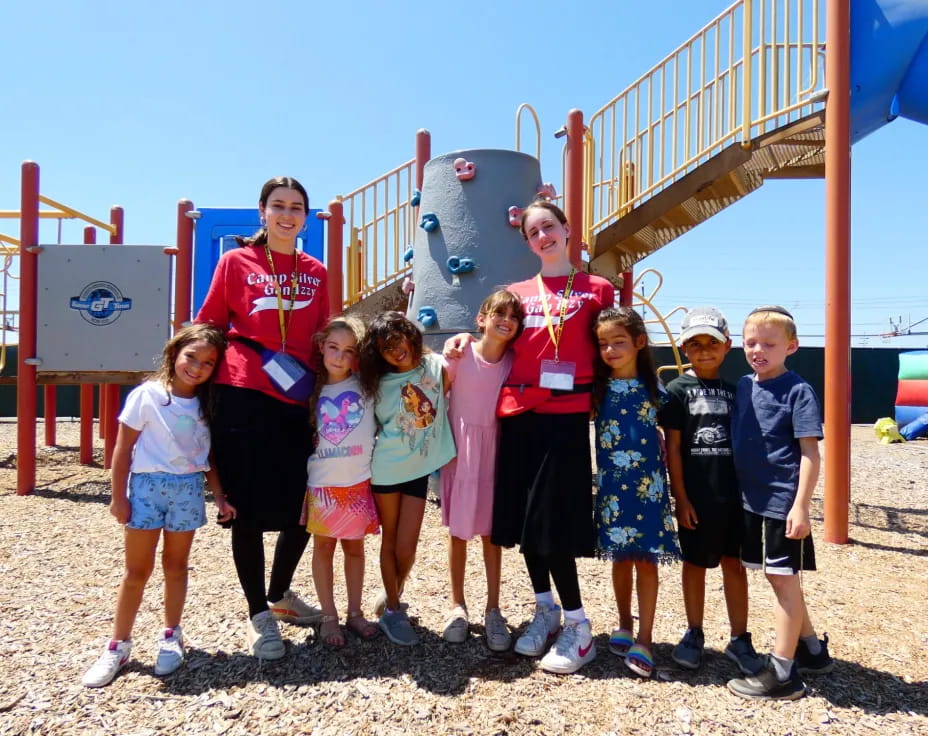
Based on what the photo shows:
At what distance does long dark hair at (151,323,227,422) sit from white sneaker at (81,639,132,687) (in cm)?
90

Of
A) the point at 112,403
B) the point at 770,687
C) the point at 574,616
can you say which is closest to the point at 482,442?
the point at 574,616

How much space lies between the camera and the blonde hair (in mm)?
2369

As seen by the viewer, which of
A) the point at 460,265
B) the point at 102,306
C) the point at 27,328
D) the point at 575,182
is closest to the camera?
the point at 460,265

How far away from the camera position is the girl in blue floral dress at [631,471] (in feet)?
8.03

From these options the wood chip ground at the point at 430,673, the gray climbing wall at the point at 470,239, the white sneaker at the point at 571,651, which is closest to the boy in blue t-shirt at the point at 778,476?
the wood chip ground at the point at 430,673

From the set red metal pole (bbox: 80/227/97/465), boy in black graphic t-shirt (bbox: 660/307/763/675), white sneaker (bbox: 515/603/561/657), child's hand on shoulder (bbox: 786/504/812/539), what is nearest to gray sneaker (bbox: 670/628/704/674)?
boy in black graphic t-shirt (bbox: 660/307/763/675)

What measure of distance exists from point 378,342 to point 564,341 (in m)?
0.76

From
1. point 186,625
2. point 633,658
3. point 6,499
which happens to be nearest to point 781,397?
point 633,658

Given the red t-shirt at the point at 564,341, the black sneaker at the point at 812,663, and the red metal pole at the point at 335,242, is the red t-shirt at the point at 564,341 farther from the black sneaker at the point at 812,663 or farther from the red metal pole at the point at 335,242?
the red metal pole at the point at 335,242

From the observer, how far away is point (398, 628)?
2.74 m

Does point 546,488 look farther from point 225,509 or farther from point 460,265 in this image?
point 460,265

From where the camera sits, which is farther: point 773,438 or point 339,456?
point 339,456

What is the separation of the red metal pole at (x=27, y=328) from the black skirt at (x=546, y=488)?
542 cm

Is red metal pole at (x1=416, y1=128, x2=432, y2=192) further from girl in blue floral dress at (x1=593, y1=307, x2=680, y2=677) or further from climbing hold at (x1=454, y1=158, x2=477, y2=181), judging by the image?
girl in blue floral dress at (x1=593, y1=307, x2=680, y2=677)
